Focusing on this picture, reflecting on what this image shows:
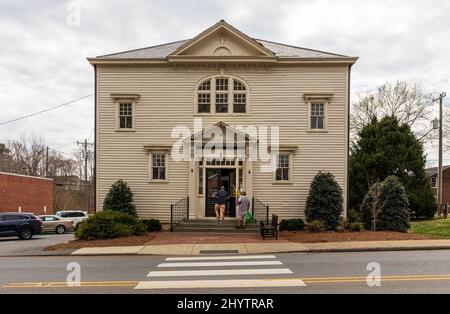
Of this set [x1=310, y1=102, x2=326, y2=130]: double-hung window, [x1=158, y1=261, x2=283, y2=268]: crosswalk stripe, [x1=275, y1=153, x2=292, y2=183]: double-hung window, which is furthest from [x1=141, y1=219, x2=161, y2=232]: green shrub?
[x1=310, y1=102, x2=326, y2=130]: double-hung window

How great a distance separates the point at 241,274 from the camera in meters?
9.95

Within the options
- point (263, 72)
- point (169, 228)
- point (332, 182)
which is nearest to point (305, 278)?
point (332, 182)

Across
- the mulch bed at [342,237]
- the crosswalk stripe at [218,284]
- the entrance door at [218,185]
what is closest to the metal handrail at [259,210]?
the entrance door at [218,185]

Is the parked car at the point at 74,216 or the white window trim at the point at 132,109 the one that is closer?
the white window trim at the point at 132,109

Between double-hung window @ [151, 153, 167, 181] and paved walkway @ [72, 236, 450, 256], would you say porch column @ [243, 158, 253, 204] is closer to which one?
double-hung window @ [151, 153, 167, 181]

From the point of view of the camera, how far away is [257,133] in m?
20.8

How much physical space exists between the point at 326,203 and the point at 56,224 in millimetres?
20311

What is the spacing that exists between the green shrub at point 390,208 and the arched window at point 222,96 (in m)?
7.78

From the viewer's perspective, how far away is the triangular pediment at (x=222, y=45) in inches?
810

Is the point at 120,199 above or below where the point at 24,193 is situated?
above

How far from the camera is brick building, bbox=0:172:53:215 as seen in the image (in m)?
35.3

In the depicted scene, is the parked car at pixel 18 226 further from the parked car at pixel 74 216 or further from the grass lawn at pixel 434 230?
the grass lawn at pixel 434 230

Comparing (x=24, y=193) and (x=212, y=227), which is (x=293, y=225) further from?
(x=24, y=193)

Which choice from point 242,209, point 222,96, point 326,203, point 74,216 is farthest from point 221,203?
point 74,216
